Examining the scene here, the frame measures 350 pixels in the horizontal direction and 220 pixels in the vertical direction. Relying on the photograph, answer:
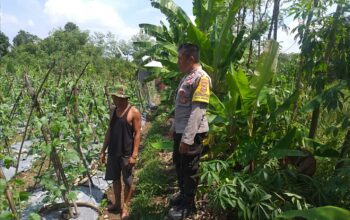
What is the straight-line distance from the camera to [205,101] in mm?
3412

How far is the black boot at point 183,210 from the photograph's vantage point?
369cm

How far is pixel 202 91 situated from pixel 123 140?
4.50ft

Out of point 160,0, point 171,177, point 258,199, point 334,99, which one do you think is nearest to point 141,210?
point 171,177

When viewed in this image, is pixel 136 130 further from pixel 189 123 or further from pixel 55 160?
pixel 189 123

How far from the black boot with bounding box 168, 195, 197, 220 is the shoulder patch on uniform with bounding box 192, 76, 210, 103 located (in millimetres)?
1056

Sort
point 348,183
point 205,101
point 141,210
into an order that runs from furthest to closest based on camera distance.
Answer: point 141,210
point 205,101
point 348,183

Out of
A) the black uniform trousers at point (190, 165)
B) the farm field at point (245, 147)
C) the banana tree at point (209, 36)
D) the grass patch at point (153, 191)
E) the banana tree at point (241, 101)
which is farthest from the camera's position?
the banana tree at point (209, 36)

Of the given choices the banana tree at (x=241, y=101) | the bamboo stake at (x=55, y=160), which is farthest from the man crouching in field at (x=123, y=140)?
the banana tree at (x=241, y=101)

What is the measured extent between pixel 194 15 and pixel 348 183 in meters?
4.47

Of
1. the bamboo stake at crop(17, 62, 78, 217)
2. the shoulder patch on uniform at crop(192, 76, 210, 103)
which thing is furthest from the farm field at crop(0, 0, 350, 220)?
the shoulder patch on uniform at crop(192, 76, 210, 103)

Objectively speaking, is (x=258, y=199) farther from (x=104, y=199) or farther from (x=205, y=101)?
(x=104, y=199)

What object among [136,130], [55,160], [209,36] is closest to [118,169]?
[136,130]

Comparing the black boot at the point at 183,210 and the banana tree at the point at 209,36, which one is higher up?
the banana tree at the point at 209,36

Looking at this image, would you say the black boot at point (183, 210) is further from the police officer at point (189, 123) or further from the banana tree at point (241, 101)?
the banana tree at point (241, 101)
